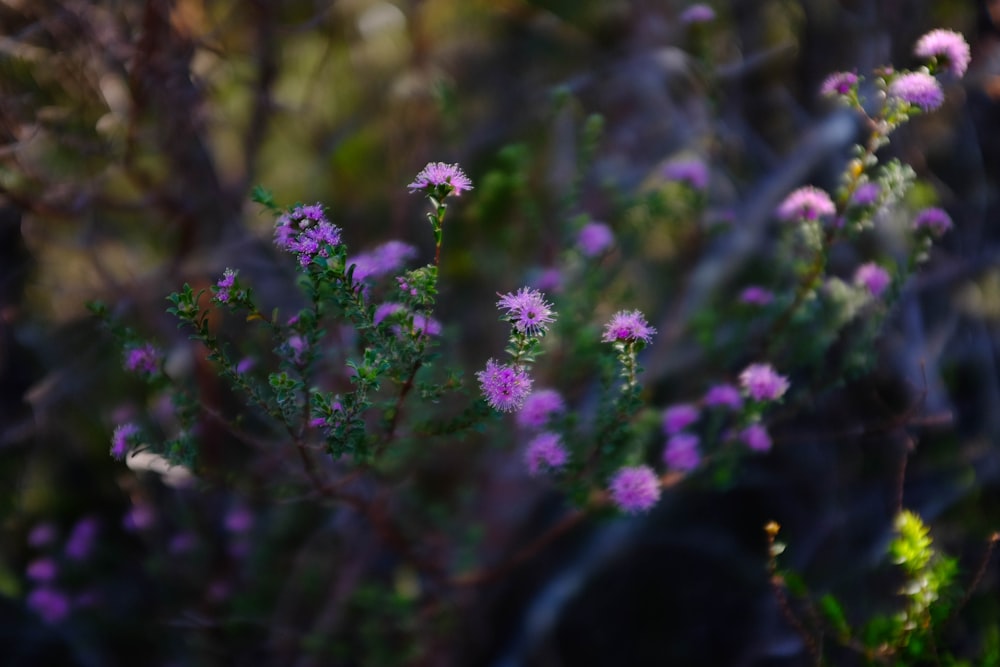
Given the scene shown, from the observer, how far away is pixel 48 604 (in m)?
2.37

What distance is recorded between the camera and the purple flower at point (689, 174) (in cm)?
208

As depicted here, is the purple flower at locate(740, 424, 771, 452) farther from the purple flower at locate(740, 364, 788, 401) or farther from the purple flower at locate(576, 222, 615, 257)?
the purple flower at locate(576, 222, 615, 257)

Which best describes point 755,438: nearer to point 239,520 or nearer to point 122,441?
point 122,441

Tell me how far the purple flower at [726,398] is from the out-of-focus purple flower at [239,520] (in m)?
1.54

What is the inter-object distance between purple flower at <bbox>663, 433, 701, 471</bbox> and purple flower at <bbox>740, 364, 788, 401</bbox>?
0.73 feet

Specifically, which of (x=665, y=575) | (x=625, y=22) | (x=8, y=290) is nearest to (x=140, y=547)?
(x=8, y=290)

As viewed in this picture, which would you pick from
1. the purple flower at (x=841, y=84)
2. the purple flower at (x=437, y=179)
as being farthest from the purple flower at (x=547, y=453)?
the purple flower at (x=841, y=84)

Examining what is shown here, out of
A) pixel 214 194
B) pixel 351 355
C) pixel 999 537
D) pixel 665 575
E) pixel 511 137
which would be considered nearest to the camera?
pixel 999 537

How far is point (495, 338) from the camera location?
314cm

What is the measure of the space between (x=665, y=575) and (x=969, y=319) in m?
1.46

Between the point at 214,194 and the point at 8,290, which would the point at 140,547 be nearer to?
the point at 8,290

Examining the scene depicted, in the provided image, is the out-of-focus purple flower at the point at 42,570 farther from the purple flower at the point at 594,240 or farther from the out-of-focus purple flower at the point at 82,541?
the purple flower at the point at 594,240

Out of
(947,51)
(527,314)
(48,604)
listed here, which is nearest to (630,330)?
(527,314)

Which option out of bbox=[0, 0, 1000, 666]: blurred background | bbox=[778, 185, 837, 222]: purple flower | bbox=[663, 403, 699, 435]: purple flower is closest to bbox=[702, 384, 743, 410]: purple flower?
bbox=[663, 403, 699, 435]: purple flower
